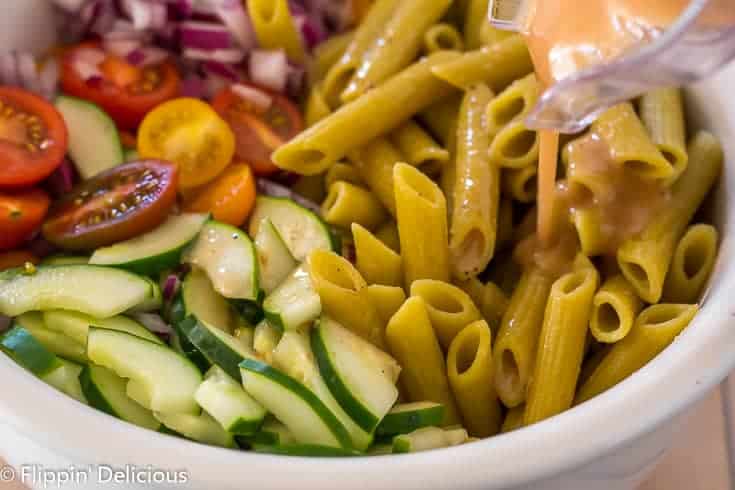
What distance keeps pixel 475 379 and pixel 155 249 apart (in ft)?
1.71

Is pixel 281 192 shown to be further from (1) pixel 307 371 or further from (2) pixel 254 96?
(1) pixel 307 371

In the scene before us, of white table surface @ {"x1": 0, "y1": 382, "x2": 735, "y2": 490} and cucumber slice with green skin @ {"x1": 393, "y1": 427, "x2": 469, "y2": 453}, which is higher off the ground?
cucumber slice with green skin @ {"x1": 393, "y1": 427, "x2": 469, "y2": 453}

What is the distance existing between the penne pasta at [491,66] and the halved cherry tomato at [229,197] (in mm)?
372

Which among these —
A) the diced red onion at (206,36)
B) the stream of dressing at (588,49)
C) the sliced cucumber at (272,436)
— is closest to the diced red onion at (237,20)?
the diced red onion at (206,36)

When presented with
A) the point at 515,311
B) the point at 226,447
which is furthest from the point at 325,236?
the point at 226,447

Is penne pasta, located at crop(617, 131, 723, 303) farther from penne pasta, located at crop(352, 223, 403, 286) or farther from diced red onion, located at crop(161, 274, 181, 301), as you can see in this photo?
diced red onion, located at crop(161, 274, 181, 301)

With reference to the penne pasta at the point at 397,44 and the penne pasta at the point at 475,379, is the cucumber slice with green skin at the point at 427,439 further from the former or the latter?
the penne pasta at the point at 397,44

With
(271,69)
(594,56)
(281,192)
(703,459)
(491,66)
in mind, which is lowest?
(703,459)

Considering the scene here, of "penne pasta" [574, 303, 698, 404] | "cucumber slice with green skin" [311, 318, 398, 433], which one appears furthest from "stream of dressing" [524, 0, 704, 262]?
"cucumber slice with green skin" [311, 318, 398, 433]

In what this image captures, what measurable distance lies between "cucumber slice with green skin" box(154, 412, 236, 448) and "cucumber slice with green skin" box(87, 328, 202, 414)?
0.01 meters

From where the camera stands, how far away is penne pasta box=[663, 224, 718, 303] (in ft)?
4.70

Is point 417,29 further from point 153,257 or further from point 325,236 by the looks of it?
point 153,257

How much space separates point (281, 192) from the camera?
1752 millimetres

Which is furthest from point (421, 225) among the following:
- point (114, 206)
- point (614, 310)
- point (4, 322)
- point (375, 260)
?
point (4, 322)
